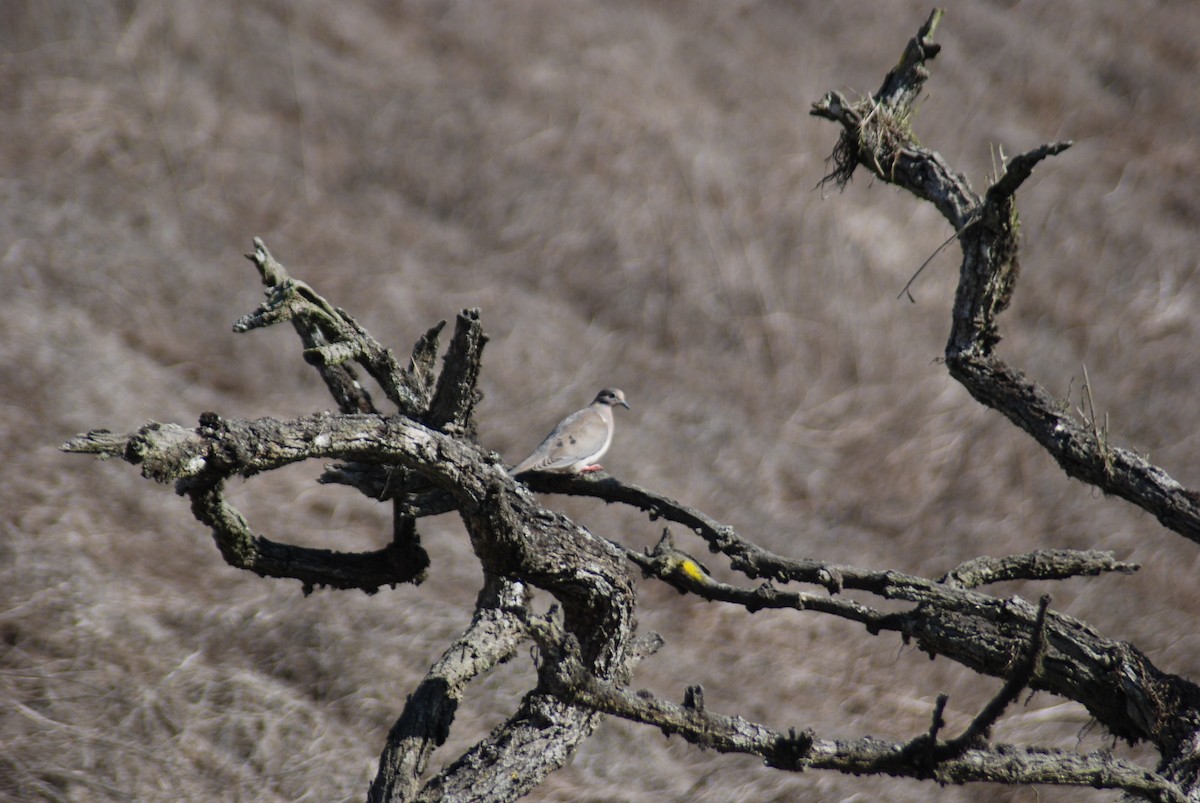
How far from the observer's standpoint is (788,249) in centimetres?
1212

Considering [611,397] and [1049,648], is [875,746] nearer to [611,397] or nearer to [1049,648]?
[1049,648]

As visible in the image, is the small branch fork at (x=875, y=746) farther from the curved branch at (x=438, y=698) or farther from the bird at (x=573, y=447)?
the bird at (x=573, y=447)

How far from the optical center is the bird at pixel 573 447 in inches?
209

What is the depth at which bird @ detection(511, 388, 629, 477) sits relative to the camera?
530 centimetres

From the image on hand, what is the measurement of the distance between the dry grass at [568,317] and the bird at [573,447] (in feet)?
10.4

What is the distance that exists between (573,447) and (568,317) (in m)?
5.99

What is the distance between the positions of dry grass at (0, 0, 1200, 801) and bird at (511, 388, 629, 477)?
318 cm

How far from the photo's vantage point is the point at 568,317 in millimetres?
11398

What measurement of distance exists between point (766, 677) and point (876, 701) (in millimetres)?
895

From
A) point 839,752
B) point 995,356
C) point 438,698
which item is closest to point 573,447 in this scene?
point 438,698

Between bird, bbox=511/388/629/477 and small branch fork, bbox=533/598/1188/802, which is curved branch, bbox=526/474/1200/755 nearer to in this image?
small branch fork, bbox=533/598/1188/802

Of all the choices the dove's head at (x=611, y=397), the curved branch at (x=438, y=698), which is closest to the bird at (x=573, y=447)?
the curved branch at (x=438, y=698)

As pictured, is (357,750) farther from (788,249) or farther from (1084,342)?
(1084,342)

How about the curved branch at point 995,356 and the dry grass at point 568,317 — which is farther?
the dry grass at point 568,317
